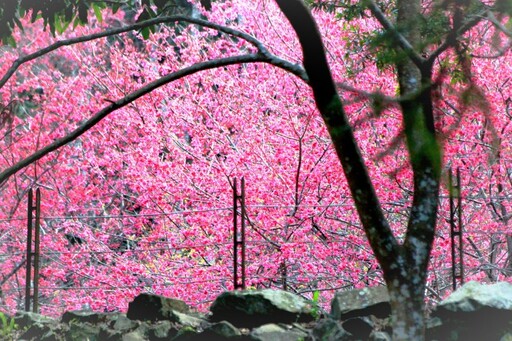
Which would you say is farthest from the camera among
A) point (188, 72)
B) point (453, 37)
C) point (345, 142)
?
point (188, 72)

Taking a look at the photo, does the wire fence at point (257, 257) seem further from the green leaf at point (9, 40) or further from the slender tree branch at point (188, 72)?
the slender tree branch at point (188, 72)

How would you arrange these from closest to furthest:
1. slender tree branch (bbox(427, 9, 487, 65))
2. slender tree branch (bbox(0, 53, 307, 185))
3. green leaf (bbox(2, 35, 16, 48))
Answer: slender tree branch (bbox(427, 9, 487, 65))
slender tree branch (bbox(0, 53, 307, 185))
green leaf (bbox(2, 35, 16, 48))

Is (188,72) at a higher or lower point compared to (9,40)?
lower

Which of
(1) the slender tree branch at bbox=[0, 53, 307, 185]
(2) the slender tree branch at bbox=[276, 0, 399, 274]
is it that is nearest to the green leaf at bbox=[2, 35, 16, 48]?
(1) the slender tree branch at bbox=[0, 53, 307, 185]

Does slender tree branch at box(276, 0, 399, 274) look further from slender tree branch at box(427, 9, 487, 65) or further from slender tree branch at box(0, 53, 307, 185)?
slender tree branch at box(427, 9, 487, 65)

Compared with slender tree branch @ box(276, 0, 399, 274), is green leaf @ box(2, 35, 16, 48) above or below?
above

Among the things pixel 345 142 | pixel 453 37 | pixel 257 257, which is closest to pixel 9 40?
pixel 345 142

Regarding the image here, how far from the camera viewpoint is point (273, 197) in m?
9.07

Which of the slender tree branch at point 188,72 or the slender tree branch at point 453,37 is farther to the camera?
the slender tree branch at point 188,72

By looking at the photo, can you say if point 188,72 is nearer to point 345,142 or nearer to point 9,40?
point 345,142

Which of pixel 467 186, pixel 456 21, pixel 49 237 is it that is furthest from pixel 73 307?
pixel 456 21

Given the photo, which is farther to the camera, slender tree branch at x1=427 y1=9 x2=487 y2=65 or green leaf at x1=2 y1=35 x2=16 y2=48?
green leaf at x1=2 y1=35 x2=16 y2=48

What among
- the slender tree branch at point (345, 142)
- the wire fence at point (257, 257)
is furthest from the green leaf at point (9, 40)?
the slender tree branch at point (345, 142)

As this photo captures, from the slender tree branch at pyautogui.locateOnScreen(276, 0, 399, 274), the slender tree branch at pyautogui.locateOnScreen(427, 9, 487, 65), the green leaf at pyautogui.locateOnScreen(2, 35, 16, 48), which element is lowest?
the slender tree branch at pyautogui.locateOnScreen(276, 0, 399, 274)
